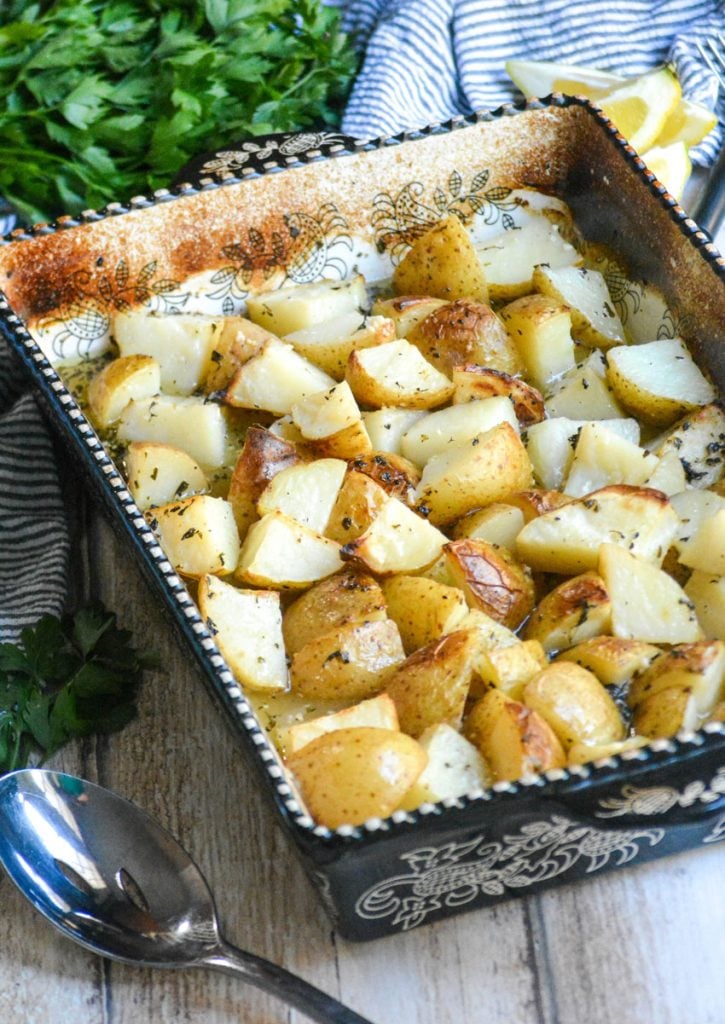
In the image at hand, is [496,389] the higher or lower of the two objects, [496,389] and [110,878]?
the higher

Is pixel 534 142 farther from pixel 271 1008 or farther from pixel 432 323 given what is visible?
pixel 271 1008

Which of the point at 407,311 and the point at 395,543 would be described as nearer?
the point at 395,543

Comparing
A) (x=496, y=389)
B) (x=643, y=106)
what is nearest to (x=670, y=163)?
(x=643, y=106)

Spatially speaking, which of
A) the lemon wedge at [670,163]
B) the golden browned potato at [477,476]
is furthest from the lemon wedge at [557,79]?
the golden browned potato at [477,476]

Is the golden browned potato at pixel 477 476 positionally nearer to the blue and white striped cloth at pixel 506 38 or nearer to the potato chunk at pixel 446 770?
the potato chunk at pixel 446 770

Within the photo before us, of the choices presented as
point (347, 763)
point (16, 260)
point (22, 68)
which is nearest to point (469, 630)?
point (347, 763)

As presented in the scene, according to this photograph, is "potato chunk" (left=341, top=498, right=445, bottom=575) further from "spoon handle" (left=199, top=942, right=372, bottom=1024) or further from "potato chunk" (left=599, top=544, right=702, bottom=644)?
"spoon handle" (left=199, top=942, right=372, bottom=1024)

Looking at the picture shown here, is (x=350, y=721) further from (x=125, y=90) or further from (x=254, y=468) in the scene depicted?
(x=125, y=90)
